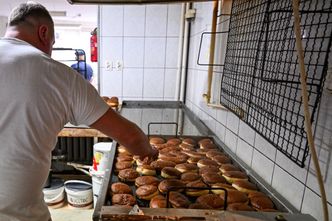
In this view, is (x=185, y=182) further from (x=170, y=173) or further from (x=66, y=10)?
(x=66, y=10)

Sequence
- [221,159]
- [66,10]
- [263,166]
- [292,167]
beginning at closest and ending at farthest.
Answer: [292,167]
[263,166]
[221,159]
[66,10]

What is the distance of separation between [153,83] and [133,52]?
0.41m

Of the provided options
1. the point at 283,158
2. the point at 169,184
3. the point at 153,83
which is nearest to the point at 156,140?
the point at 169,184

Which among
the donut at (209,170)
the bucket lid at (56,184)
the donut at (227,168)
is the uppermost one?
the donut at (227,168)

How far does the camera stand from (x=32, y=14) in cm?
99

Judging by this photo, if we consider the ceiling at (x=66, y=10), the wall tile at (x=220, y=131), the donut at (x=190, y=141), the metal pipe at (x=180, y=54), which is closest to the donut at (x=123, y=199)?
the donut at (x=190, y=141)

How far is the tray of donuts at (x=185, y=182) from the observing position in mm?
899

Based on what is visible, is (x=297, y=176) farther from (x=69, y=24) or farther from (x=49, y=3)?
(x=69, y=24)

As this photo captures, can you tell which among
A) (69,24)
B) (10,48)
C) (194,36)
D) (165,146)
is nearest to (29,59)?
(10,48)

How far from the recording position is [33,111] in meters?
0.89

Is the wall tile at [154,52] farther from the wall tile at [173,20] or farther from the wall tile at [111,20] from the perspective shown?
the wall tile at [111,20]

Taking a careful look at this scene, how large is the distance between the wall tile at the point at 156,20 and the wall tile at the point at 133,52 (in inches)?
5.7

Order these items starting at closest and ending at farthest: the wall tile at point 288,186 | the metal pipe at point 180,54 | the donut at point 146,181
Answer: the wall tile at point 288,186 < the donut at point 146,181 < the metal pipe at point 180,54

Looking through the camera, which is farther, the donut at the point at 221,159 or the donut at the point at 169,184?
the donut at the point at 221,159
